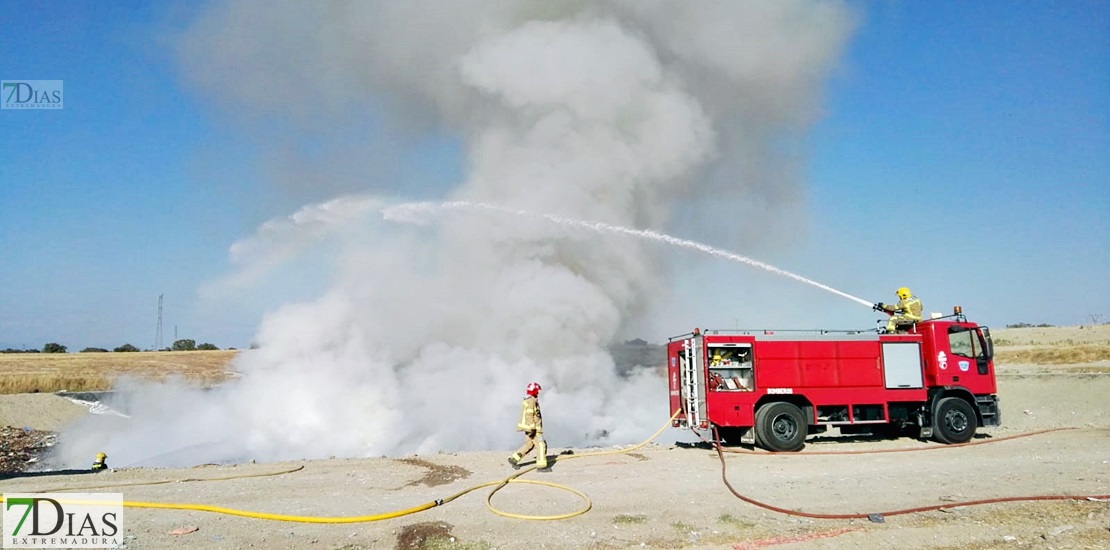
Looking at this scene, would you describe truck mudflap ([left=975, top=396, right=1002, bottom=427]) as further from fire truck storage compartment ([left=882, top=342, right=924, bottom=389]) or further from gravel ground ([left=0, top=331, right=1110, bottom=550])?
fire truck storage compartment ([left=882, top=342, right=924, bottom=389])

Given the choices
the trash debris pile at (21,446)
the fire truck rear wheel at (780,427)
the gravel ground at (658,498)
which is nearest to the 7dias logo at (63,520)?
the gravel ground at (658,498)

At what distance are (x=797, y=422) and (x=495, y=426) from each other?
11.0m

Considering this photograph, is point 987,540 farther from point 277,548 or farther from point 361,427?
point 361,427

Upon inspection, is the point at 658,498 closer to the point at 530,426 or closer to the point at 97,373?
the point at 530,426

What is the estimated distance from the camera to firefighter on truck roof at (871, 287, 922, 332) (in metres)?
15.4

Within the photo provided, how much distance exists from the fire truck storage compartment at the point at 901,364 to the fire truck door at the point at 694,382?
439cm

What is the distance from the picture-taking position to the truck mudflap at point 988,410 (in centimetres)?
1466

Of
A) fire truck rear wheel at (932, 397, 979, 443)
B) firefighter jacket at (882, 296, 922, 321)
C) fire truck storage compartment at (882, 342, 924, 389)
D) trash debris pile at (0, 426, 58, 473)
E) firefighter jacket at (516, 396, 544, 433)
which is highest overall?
firefighter jacket at (882, 296, 922, 321)

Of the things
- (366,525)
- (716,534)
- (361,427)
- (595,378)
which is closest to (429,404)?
(361,427)

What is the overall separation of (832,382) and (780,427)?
166cm

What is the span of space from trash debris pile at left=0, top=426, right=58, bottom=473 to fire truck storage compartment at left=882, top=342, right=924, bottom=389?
2331 centimetres

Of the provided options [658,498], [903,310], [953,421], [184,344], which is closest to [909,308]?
[903,310]

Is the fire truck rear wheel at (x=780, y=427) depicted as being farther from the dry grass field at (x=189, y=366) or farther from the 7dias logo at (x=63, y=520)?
the dry grass field at (x=189, y=366)

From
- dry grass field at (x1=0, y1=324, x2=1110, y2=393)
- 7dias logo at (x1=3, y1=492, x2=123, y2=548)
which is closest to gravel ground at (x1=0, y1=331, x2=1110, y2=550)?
7dias logo at (x1=3, y1=492, x2=123, y2=548)
